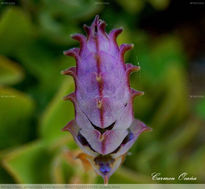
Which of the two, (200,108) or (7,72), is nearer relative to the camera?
(7,72)

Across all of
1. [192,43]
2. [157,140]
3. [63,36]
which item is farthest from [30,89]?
[192,43]

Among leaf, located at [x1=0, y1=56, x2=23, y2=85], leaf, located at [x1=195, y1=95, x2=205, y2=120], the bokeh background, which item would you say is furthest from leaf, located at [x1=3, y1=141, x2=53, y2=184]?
leaf, located at [x1=195, y1=95, x2=205, y2=120]

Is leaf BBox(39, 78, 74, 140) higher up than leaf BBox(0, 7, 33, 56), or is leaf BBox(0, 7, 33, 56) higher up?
leaf BBox(0, 7, 33, 56)

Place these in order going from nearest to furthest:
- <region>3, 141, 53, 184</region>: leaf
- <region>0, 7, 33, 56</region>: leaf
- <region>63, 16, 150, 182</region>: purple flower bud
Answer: <region>63, 16, 150, 182</region>: purple flower bud < <region>3, 141, 53, 184</region>: leaf < <region>0, 7, 33, 56</region>: leaf

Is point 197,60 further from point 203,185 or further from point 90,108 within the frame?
point 90,108

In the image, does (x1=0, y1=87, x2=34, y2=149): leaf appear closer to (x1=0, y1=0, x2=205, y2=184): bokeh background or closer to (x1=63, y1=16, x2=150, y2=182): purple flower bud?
(x1=0, y1=0, x2=205, y2=184): bokeh background

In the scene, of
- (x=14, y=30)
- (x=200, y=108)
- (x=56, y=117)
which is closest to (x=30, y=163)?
(x=56, y=117)

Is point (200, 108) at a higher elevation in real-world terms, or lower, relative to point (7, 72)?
lower

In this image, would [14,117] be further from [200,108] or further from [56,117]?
[200,108]
